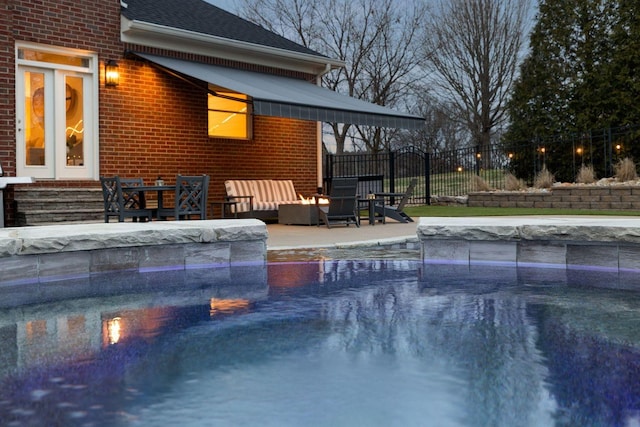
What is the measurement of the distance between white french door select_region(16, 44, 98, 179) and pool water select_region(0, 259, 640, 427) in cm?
704

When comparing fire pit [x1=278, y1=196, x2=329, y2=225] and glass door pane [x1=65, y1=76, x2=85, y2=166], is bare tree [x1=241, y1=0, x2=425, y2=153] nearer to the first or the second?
fire pit [x1=278, y1=196, x2=329, y2=225]

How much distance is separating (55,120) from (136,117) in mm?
1526

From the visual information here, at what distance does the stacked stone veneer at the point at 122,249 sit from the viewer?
5.36m

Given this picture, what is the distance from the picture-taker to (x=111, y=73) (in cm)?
1151

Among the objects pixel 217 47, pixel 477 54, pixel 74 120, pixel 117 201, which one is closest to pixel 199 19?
pixel 217 47

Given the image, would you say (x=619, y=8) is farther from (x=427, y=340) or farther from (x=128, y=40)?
(x=427, y=340)

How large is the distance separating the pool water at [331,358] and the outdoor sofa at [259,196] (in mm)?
7639

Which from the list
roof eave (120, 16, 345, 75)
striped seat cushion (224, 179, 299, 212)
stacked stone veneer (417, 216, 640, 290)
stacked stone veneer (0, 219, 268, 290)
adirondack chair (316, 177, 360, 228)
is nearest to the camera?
stacked stone veneer (0, 219, 268, 290)

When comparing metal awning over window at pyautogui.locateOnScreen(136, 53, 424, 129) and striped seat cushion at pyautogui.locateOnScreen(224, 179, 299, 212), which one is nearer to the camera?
metal awning over window at pyautogui.locateOnScreen(136, 53, 424, 129)

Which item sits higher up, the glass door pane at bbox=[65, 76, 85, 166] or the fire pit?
the glass door pane at bbox=[65, 76, 85, 166]

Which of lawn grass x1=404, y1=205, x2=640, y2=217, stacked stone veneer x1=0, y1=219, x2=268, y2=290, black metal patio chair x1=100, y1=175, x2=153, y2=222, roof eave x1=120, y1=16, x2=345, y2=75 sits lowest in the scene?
stacked stone veneer x1=0, y1=219, x2=268, y2=290

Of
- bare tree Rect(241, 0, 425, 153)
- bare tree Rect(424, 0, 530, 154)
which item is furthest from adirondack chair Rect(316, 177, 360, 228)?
bare tree Rect(241, 0, 425, 153)

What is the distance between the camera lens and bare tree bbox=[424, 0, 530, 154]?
84.3ft

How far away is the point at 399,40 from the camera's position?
27891 mm
